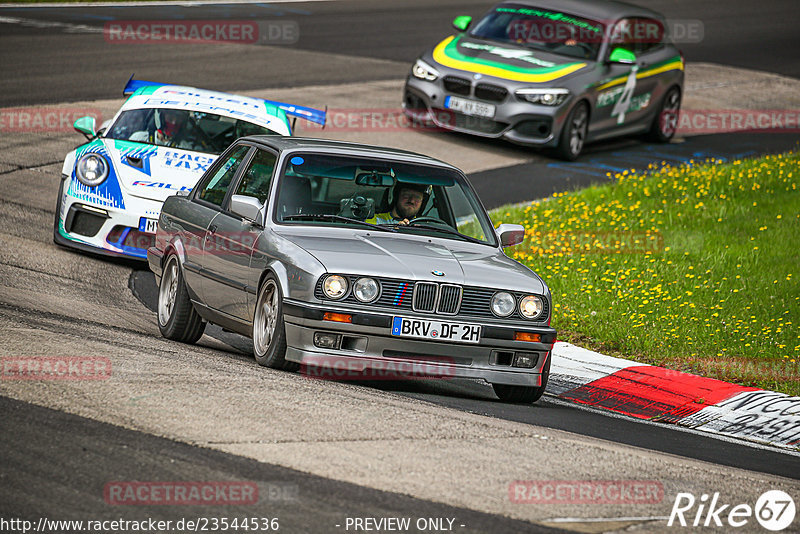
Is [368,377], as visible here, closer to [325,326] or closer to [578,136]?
[325,326]

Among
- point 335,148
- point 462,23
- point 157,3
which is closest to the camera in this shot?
point 335,148

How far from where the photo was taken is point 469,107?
1702 centimetres

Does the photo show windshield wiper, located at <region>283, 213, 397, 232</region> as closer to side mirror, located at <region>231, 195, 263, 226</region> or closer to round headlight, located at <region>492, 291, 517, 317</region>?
side mirror, located at <region>231, 195, 263, 226</region>

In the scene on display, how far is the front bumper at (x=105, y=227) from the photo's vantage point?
10969mm

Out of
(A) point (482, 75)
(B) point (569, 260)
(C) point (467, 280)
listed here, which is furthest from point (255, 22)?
(C) point (467, 280)

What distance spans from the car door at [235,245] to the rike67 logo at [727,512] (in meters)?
3.34

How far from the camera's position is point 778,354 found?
9281mm

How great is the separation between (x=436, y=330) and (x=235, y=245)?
5.34 ft

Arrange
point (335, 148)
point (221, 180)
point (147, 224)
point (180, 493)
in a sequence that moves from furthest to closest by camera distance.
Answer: point (147, 224), point (221, 180), point (335, 148), point (180, 493)

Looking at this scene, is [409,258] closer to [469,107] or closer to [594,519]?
[594,519]

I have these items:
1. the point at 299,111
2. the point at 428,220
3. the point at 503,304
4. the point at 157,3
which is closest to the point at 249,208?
the point at 428,220

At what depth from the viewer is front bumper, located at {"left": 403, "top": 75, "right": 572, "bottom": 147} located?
55.0 feet

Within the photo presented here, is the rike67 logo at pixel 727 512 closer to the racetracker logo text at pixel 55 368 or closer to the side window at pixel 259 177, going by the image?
the racetracker logo text at pixel 55 368

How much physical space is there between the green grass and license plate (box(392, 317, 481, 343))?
8.21ft
